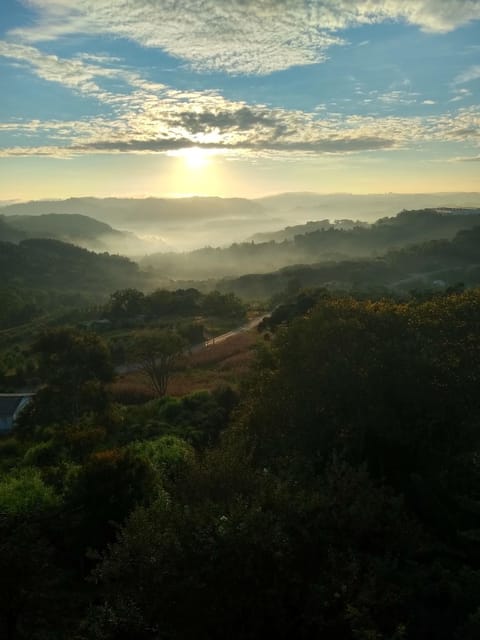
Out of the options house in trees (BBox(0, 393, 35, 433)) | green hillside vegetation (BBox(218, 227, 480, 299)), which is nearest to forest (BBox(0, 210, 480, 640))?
house in trees (BBox(0, 393, 35, 433))

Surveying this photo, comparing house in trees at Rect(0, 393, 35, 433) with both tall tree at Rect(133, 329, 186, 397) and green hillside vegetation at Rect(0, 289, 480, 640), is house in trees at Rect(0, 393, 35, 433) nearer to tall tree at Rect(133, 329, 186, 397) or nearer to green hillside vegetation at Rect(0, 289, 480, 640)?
tall tree at Rect(133, 329, 186, 397)

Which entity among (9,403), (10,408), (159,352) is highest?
(159,352)

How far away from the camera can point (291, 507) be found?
11.8m

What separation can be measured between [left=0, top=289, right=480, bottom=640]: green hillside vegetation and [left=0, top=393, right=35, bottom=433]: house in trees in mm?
9809

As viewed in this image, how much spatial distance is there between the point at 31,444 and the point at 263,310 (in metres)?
64.3

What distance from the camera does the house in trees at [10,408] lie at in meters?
38.6

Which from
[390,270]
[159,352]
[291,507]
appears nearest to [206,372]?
[159,352]

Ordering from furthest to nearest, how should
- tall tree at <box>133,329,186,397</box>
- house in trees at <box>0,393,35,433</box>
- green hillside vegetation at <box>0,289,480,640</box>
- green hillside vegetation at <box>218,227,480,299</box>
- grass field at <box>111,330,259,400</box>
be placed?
green hillside vegetation at <box>218,227,480,299</box> < grass field at <box>111,330,259,400</box> < tall tree at <box>133,329,186,397</box> < house in trees at <box>0,393,35,433</box> < green hillside vegetation at <box>0,289,480,640</box>

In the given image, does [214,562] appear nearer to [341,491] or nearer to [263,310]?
[341,491]

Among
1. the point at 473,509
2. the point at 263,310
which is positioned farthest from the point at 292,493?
the point at 263,310

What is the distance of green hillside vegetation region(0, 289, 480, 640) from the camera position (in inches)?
408

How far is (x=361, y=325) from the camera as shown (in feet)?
70.1

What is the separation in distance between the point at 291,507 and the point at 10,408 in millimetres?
32906

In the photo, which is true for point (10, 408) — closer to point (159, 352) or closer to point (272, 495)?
point (159, 352)
